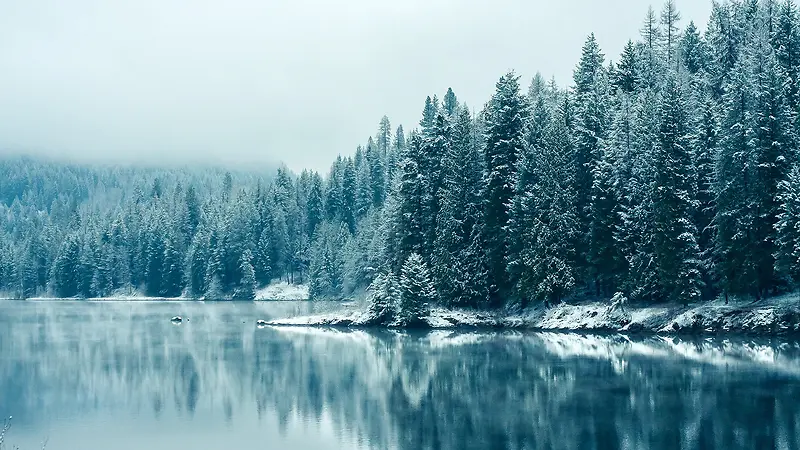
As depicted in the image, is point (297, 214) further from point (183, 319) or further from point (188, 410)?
point (188, 410)

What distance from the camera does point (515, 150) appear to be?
7538cm

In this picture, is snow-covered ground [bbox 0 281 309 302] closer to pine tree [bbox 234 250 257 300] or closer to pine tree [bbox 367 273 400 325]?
pine tree [bbox 234 250 257 300]

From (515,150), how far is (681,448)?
51803 mm

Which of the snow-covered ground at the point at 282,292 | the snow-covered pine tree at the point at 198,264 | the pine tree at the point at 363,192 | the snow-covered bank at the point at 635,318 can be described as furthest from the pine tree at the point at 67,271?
the snow-covered bank at the point at 635,318

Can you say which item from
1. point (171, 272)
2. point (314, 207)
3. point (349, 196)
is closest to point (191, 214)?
point (171, 272)

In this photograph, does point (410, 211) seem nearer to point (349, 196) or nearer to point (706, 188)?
point (706, 188)

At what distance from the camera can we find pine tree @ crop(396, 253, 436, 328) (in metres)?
72.3

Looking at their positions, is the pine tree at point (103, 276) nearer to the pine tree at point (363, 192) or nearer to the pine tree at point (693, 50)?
the pine tree at point (363, 192)

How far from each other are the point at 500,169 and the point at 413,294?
14171 millimetres

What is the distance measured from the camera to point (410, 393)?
38219mm

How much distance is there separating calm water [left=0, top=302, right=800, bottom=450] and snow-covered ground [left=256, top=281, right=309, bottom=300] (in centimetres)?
7906

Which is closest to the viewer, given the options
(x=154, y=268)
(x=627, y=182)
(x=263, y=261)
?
(x=627, y=182)

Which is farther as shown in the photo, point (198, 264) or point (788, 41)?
point (198, 264)

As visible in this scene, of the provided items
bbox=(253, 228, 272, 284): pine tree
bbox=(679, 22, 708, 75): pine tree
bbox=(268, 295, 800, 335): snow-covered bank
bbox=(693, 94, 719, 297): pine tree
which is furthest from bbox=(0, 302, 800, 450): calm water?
bbox=(253, 228, 272, 284): pine tree
